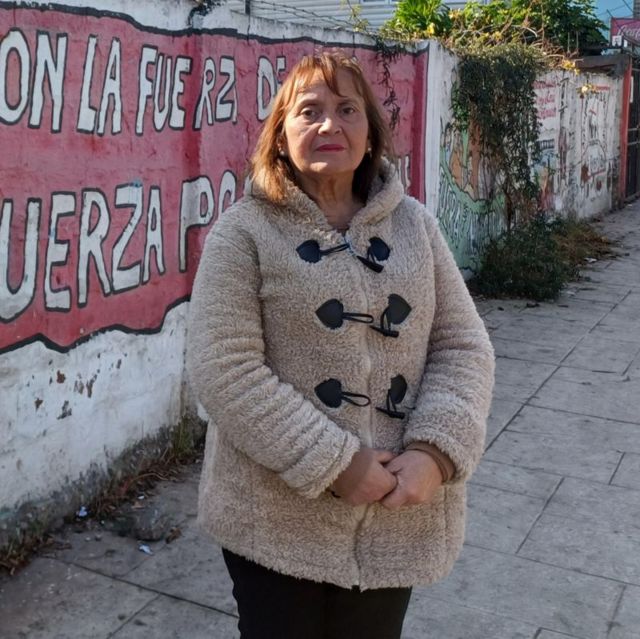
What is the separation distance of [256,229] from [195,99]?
9.66ft

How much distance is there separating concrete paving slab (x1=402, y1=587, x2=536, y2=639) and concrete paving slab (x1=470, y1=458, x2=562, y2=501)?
3.97 feet

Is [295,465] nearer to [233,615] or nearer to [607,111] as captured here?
[233,615]

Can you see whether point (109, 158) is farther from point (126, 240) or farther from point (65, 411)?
point (65, 411)

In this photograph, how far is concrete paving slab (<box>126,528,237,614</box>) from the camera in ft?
12.1

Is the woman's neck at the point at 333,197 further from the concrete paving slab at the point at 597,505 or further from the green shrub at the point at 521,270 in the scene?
the green shrub at the point at 521,270

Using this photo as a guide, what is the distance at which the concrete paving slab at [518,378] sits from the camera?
6.34m

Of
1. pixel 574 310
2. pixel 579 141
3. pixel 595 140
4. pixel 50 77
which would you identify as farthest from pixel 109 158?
pixel 595 140

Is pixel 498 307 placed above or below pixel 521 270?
below

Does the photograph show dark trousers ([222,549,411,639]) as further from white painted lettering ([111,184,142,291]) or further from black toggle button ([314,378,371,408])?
white painted lettering ([111,184,142,291])

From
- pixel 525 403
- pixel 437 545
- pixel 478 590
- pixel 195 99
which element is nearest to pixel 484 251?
pixel 525 403

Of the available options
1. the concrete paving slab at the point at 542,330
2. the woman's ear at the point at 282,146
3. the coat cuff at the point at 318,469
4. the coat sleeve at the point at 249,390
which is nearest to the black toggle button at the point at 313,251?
the coat sleeve at the point at 249,390

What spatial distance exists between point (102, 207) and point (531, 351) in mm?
4219

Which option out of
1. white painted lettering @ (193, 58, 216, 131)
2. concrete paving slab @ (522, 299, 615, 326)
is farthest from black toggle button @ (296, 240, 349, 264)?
concrete paving slab @ (522, 299, 615, 326)

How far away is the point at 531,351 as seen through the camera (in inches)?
292
